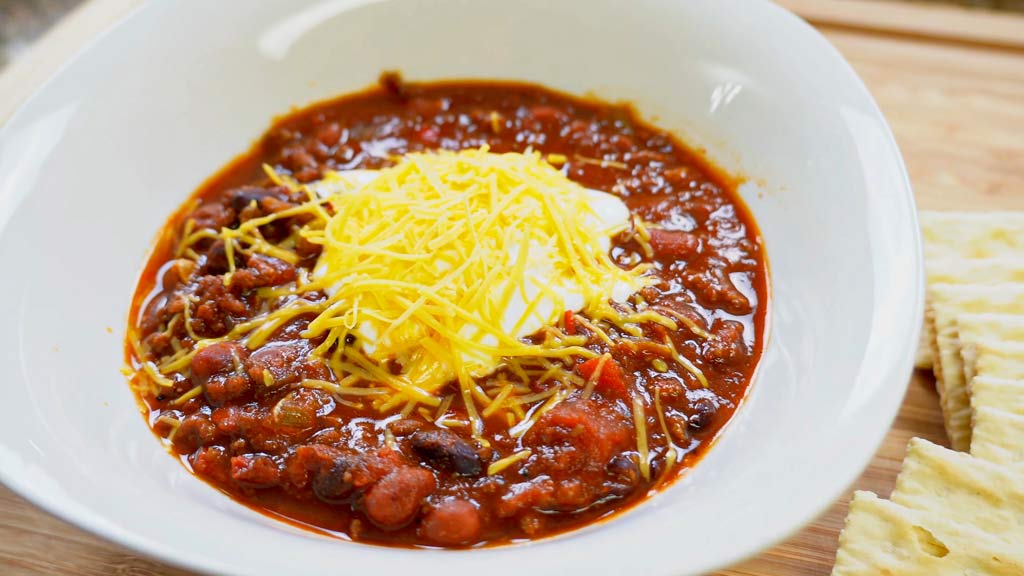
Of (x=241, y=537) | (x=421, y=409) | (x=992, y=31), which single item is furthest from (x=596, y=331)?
(x=992, y=31)

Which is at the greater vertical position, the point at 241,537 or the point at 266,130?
the point at 266,130

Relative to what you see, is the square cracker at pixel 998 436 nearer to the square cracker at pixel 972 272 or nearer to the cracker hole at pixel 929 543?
the cracker hole at pixel 929 543

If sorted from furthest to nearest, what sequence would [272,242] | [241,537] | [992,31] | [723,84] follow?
[992,31]
[723,84]
[272,242]
[241,537]

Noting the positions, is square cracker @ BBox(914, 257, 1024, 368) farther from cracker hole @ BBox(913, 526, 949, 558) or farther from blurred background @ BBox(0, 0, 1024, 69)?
blurred background @ BBox(0, 0, 1024, 69)

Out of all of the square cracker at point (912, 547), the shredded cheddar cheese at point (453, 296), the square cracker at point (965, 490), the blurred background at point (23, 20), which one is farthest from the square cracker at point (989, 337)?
the blurred background at point (23, 20)

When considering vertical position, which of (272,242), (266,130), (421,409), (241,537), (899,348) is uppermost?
(266,130)

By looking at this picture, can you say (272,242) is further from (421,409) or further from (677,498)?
(677,498)

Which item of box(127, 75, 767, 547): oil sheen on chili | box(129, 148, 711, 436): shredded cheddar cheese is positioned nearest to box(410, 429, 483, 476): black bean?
box(127, 75, 767, 547): oil sheen on chili
